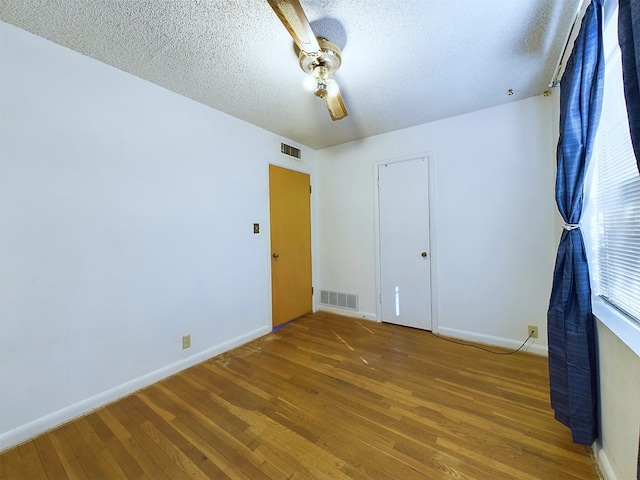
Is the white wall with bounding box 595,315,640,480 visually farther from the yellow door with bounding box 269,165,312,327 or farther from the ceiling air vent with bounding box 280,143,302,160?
the ceiling air vent with bounding box 280,143,302,160

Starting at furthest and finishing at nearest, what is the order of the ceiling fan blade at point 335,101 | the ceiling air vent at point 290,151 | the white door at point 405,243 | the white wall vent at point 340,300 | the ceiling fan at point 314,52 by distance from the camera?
the white wall vent at point 340,300, the ceiling air vent at point 290,151, the white door at point 405,243, the ceiling fan blade at point 335,101, the ceiling fan at point 314,52

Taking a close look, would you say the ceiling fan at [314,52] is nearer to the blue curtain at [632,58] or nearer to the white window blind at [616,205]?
the blue curtain at [632,58]

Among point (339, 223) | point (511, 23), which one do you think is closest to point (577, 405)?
point (511, 23)

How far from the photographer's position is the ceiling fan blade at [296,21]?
3.45ft

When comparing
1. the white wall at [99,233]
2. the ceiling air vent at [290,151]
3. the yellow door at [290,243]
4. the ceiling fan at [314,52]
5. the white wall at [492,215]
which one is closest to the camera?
the ceiling fan at [314,52]

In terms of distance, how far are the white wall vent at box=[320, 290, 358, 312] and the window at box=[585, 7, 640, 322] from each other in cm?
242

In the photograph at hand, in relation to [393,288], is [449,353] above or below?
below

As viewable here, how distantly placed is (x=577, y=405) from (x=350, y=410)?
123 cm

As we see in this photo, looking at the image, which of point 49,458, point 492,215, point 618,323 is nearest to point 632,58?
point 618,323

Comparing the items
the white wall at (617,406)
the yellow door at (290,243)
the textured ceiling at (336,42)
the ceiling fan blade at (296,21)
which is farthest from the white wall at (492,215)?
the ceiling fan blade at (296,21)

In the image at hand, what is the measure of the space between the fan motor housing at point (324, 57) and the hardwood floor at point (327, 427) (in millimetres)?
2257

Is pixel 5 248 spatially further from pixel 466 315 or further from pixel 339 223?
pixel 466 315

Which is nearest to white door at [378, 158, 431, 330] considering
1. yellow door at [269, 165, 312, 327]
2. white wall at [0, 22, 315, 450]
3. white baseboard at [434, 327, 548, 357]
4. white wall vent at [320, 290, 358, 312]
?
white baseboard at [434, 327, 548, 357]

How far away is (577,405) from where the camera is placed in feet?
4.29
